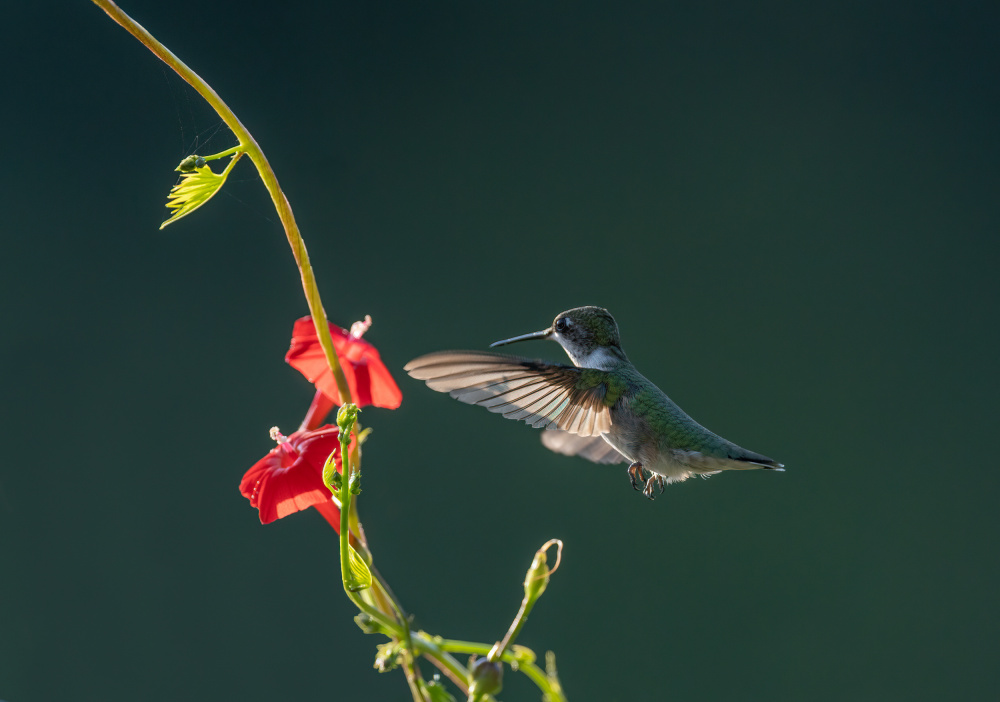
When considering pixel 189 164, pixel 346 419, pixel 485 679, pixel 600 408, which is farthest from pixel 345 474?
pixel 600 408

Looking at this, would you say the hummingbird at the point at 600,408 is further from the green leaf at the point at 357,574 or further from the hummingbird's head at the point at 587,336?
the green leaf at the point at 357,574

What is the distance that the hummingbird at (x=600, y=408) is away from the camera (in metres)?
0.83

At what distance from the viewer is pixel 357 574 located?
63cm

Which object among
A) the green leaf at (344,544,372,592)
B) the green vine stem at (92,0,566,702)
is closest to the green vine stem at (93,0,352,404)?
the green vine stem at (92,0,566,702)

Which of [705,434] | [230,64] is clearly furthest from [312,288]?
[230,64]

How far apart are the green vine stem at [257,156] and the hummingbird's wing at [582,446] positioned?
1.32 feet

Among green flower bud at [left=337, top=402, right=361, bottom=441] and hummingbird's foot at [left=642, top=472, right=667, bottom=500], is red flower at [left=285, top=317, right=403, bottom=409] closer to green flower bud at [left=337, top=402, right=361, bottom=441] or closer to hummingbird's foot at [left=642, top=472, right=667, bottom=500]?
green flower bud at [left=337, top=402, right=361, bottom=441]

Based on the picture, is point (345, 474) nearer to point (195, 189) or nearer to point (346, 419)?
point (346, 419)

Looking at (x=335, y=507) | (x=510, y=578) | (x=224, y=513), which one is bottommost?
(x=510, y=578)

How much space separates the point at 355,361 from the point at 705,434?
18.7 inches

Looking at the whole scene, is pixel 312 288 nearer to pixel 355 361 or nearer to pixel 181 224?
pixel 355 361

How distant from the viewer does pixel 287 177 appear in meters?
2.52

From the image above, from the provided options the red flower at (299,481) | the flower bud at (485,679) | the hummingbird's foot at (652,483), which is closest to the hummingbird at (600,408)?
the hummingbird's foot at (652,483)

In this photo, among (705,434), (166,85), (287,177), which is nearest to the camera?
(705,434)
